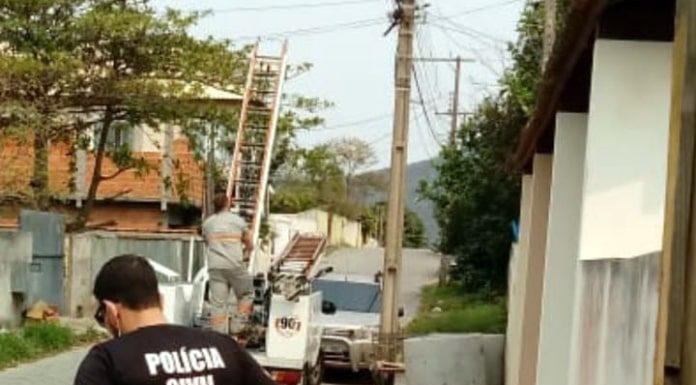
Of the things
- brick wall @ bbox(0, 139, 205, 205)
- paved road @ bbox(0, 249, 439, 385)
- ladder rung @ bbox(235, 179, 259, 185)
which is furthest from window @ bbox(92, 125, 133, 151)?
paved road @ bbox(0, 249, 439, 385)

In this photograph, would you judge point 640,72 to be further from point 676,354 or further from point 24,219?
point 24,219

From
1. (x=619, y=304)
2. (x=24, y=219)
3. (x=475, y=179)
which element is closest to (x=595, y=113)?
(x=619, y=304)

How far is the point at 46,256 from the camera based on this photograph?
23141 millimetres

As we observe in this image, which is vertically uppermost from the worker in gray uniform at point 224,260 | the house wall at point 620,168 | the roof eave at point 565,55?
the roof eave at point 565,55

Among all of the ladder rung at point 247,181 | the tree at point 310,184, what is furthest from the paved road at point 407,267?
the ladder rung at point 247,181

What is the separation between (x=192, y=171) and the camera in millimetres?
34812

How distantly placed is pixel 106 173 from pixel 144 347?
1280 inches

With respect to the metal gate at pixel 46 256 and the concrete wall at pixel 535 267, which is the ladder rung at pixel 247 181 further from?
the concrete wall at pixel 535 267

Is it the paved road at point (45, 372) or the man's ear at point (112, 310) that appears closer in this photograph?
the man's ear at point (112, 310)

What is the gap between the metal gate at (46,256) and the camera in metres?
22.7

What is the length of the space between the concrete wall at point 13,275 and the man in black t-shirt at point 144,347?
15939mm

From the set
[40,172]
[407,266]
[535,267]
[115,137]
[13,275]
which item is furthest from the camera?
[407,266]

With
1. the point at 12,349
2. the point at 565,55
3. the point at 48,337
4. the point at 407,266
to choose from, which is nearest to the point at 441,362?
the point at 12,349

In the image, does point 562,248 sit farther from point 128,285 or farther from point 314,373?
point 314,373
